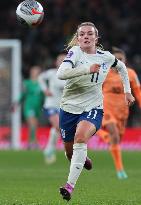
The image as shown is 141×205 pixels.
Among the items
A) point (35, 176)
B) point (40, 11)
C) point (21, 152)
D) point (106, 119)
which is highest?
point (40, 11)

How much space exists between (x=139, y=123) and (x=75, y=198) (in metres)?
16.4

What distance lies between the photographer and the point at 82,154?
10875 mm

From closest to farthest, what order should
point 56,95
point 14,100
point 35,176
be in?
point 35,176 < point 56,95 < point 14,100

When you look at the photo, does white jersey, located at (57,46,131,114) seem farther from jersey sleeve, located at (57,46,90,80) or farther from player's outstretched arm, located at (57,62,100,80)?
player's outstretched arm, located at (57,62,100,80)

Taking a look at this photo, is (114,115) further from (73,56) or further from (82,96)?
(73,56)

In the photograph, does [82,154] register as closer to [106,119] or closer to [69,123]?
[69,123]

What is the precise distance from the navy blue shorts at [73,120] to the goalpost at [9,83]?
15460 millimetres

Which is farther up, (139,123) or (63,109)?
(63,109)

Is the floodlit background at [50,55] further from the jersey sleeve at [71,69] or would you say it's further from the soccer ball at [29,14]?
the jersey sleeve at [71,69]

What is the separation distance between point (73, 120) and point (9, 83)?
1637cm

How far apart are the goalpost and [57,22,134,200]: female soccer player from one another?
1554 cm

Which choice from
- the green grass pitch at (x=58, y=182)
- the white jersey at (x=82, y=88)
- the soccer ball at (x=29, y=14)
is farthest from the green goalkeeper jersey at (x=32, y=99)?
the white jersey at (x=82, y=88)

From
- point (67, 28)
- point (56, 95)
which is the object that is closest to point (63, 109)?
point (56, 95)

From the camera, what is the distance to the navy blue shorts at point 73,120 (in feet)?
36.7
